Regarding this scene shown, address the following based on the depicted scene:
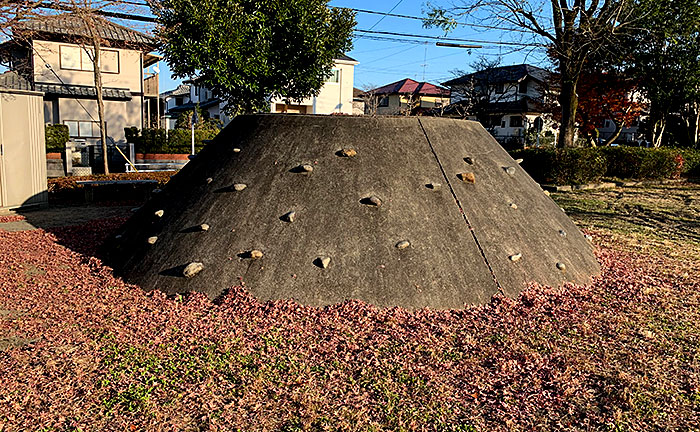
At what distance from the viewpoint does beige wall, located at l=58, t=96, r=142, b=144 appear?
1051 inches

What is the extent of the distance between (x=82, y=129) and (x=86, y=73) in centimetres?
287

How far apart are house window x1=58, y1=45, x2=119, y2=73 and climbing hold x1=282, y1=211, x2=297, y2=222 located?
955 inches

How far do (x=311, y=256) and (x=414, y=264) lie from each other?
1105 millimetres

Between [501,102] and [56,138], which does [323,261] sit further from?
[501,102]

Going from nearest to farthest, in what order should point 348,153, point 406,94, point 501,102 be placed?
point 348,153
point 501,102
point 406,94

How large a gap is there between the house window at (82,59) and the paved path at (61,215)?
17.4 meters

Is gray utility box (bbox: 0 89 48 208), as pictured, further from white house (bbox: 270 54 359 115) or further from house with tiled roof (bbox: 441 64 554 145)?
house with tiled roof (bbox: 441 64 554 145)

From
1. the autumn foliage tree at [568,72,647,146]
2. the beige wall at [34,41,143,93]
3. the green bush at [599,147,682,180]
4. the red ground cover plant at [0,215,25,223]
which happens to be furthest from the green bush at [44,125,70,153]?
the autumn foliage tree at [568,72,647,146]

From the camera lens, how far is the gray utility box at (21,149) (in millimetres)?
10367

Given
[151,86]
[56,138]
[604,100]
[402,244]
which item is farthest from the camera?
[151,86]

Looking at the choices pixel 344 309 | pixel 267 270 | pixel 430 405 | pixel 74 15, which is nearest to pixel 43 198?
pixel 74 15

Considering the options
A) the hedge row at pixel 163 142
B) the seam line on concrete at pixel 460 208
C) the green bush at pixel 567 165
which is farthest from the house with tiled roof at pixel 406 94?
the seam line on concrete at pixel 460 208

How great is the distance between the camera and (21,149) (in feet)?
35.2

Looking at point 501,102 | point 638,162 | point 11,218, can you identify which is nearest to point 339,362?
point 11,218
